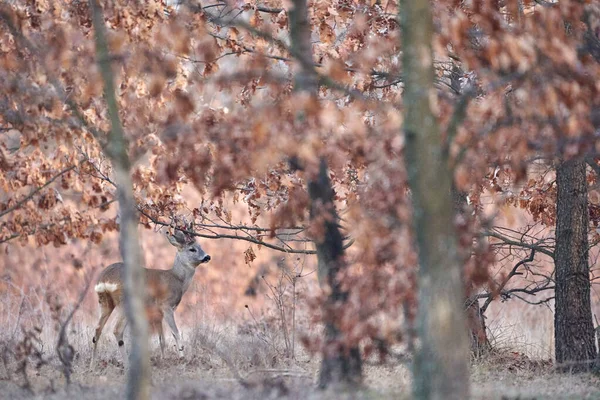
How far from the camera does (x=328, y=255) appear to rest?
335 inches

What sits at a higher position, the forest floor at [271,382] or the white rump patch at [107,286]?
the white rump patch at [107,286]

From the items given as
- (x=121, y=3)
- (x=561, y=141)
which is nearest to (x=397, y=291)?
(x=561, y=141)

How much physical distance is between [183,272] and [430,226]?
10.6m

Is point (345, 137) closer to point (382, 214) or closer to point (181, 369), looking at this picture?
point (382, 214)

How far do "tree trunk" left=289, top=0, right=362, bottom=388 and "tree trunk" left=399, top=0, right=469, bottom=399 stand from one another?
1621 mm

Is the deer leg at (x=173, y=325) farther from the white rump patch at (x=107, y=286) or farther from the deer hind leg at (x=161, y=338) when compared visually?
the white rump patch at (x=107, y=286)

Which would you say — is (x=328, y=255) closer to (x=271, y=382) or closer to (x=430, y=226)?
(x=271, y=382)

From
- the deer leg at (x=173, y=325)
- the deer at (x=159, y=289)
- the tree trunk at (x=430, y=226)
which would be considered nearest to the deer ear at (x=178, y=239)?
the deer at (x=159, y=289)

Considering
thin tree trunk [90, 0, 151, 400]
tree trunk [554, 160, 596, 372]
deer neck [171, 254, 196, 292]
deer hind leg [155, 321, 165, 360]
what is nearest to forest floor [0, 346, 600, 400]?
tree trunk [554, 160, 596, 372]

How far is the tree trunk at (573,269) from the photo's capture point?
424 inches

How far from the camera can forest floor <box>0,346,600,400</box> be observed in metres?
8.02

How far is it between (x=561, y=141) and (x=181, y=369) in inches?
255

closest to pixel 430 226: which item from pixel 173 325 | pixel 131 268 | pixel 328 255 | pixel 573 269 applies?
pixel 131 268

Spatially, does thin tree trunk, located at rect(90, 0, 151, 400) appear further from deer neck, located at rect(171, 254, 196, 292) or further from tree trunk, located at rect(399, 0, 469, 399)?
deer neck, located at rect(171, 254, 196, 292)
